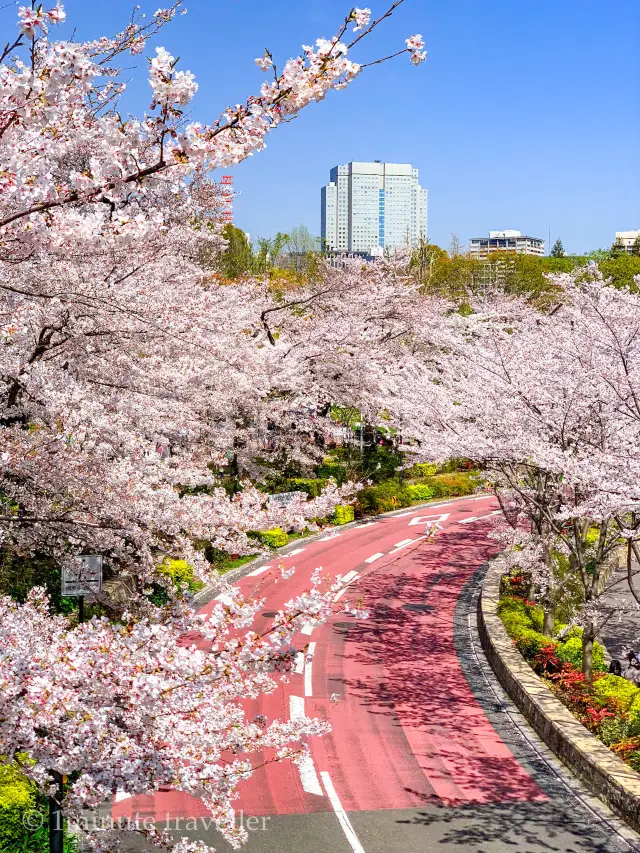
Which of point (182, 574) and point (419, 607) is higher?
point (182, 574)

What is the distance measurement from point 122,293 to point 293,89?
249 inches

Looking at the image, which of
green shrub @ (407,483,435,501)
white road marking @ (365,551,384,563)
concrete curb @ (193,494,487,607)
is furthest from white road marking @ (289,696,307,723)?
green shrub @ (407,483,435,501)

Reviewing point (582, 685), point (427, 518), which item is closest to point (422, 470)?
point (427, 518)

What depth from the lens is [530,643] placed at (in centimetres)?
1259

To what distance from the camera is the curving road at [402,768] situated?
25.6 ft

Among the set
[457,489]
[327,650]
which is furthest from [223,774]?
[457,489]

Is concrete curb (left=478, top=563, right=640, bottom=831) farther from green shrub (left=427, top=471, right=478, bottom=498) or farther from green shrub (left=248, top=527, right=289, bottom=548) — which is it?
green shrub (left=427, top=471, right=478, bottom=498)

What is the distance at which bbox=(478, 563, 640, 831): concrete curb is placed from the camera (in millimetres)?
8211

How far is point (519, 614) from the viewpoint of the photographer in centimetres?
1438

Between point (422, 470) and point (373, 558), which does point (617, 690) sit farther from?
point (422, 470)

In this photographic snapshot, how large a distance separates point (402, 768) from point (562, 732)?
2.19m

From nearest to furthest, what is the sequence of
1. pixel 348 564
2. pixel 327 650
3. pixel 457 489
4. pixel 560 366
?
pixel 560 366
pixel 327 650
pixel 348 564
pixel 457 489

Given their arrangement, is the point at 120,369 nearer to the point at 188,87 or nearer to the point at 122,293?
the point at 122,293

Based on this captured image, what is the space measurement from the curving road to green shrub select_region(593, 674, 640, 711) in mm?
1422
